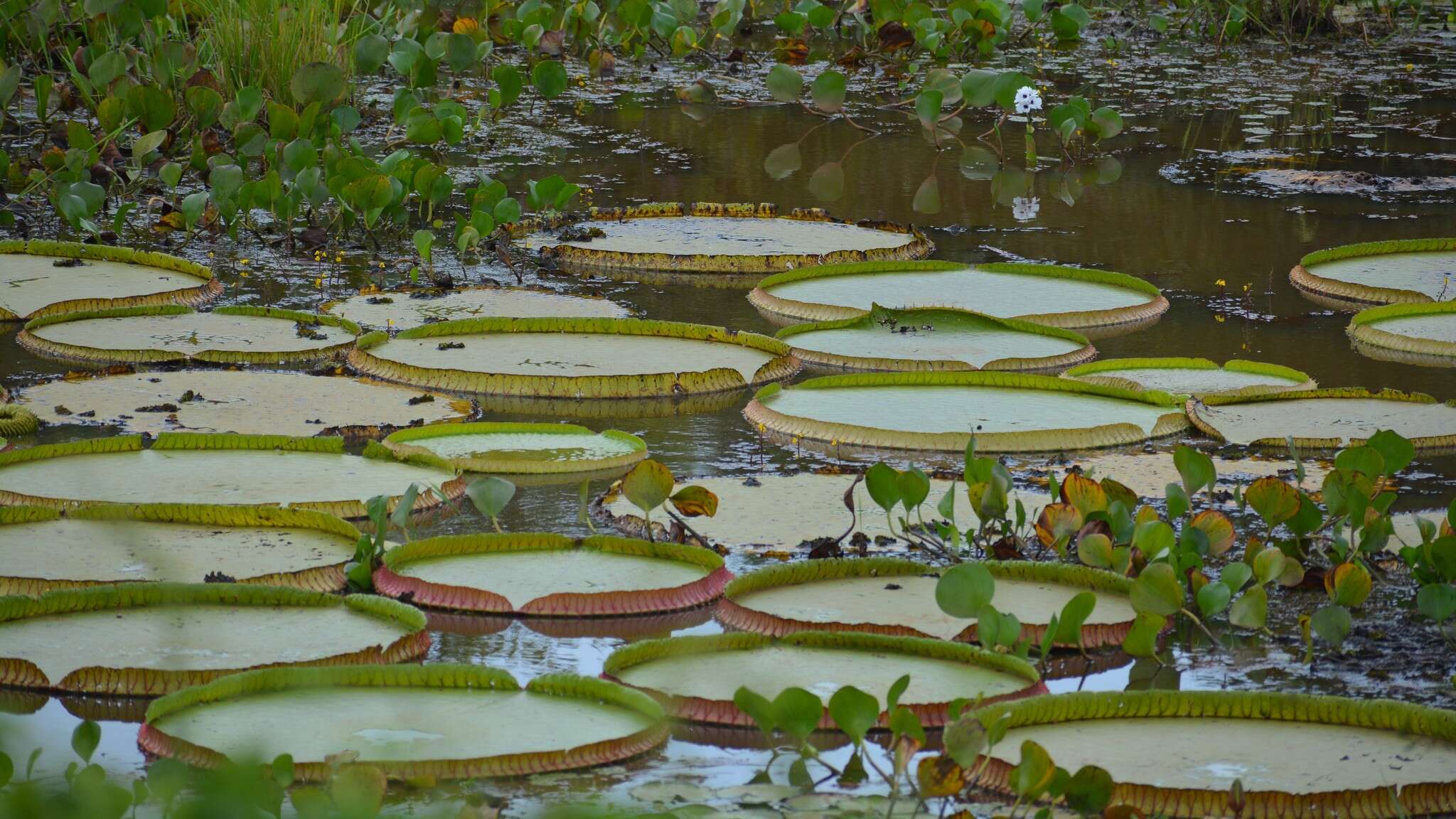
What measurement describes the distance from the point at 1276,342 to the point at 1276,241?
1.42m

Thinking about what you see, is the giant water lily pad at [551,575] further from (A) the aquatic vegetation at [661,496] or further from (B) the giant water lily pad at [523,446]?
(B) the giant water lily pad at [523,446]

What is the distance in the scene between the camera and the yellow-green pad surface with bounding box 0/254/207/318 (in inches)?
212

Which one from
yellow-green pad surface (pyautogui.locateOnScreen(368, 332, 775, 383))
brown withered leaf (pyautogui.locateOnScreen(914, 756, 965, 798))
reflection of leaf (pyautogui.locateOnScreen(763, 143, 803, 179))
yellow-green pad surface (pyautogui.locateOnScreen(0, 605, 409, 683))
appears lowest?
yellow-green pad surface (pyautogui.locateOnScreen(0, 605, 409, 683))

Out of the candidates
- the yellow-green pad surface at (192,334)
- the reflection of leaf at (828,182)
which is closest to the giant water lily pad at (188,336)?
the yellow-green pad surface at (192,334)

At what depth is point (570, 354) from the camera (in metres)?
4.91

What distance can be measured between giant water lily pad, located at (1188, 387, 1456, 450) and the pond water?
0.16 meters

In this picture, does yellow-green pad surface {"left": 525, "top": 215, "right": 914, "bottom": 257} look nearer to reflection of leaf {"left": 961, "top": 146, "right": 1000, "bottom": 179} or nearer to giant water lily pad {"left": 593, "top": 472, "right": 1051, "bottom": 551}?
reflection of leaf {"left": 961, "top": 146, "right": 1000, "bottom": 179}

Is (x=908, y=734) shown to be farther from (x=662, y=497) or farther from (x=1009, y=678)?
(x=662, y=497)

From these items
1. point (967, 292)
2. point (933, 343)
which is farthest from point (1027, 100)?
point (933, 343)

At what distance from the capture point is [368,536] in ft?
10.7

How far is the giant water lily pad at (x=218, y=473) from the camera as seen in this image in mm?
3594

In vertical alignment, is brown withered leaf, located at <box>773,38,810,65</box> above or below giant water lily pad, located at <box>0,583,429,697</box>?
above

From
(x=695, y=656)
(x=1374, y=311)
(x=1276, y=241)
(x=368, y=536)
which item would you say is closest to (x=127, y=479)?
(x=368, y=536)

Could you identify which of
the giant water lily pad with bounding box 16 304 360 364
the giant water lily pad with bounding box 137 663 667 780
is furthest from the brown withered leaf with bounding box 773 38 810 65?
the giant water lily pad with bounding box 137 663 667 780
